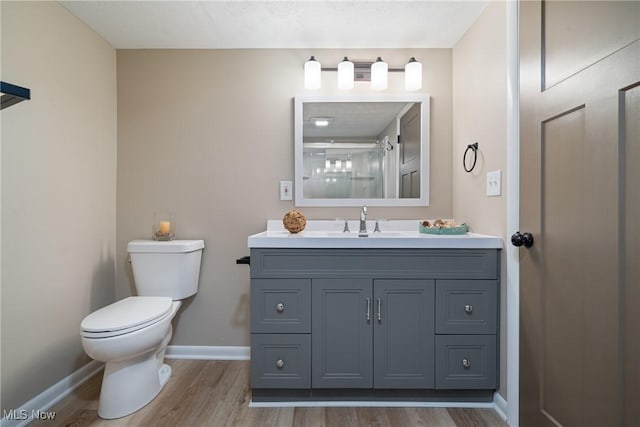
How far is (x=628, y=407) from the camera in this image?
34.9 inches

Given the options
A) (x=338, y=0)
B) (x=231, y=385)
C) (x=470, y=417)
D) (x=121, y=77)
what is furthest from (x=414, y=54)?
(x=231, y=385)

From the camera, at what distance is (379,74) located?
1.94m

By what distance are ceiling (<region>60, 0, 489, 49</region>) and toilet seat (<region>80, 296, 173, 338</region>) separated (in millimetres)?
1623

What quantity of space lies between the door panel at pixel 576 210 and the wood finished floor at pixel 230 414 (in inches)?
15.2

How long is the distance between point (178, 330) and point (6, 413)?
0.85 metres

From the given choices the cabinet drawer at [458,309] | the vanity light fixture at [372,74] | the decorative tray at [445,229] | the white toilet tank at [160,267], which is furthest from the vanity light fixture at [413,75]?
the white toilet tank at [160,267]

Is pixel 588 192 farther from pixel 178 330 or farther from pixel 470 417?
pixel 178 330

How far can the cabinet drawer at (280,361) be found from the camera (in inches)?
59.6

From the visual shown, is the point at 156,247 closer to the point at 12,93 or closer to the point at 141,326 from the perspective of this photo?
the point at 141,326

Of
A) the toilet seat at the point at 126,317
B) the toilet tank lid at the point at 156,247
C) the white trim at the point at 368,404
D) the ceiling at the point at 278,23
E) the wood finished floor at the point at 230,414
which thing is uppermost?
the ceiling at the point at 278,23

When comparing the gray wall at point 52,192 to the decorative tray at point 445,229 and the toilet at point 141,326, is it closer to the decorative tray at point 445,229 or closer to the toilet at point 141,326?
the toilet at point 141,326

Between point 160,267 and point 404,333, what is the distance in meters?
1.47

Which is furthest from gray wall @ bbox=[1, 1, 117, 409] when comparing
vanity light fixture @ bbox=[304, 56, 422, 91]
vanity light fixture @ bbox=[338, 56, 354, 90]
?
vanity light fixture @ bbox=[338, 56, 354, 90]

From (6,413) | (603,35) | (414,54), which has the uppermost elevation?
(414,54)
